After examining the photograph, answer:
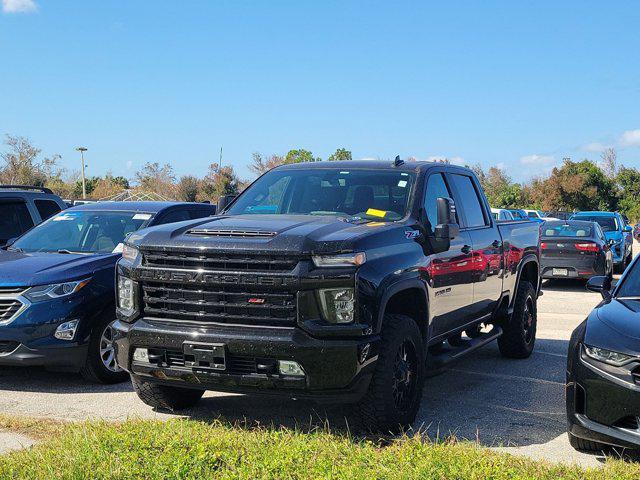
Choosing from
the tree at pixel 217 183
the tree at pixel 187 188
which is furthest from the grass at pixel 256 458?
the tree at pixel 187 188

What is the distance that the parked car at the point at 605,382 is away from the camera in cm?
482

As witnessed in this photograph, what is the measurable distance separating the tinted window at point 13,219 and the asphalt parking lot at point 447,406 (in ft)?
9.17

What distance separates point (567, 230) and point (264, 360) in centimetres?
1370

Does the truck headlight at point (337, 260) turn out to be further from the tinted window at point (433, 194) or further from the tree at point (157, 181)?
the tree at point (157, 181)

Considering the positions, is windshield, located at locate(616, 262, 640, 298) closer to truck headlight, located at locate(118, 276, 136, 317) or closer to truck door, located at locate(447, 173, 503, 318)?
truck door, located at locate(447, 173, 503, 318)

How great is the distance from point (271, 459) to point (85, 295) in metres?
3.18

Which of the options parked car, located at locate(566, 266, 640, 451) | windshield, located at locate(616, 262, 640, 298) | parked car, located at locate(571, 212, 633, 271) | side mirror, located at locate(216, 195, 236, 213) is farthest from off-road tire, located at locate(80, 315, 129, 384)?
parked car, located at locate(571, 212, 633, 271)

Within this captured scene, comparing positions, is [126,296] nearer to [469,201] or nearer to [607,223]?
[469,201]

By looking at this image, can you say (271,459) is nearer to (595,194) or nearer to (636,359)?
(636,359)

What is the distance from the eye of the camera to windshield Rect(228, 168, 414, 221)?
6309 mm

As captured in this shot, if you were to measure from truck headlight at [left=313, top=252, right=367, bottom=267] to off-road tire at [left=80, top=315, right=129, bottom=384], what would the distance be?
3.03 metres

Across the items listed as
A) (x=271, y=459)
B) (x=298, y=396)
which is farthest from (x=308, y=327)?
(x=271, y=459)

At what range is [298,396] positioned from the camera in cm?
506

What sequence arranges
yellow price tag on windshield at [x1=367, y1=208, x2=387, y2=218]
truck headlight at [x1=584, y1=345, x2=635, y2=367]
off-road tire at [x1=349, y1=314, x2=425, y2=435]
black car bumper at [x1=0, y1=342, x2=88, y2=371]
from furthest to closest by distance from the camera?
black car bumper at [x1=0, y1=342, x2=88, y2=371] → yellow price tag on windshield at [x1=367, y1=208, x2=387, y2=218] → off-road tire at [x1=349, y1=314, x2=425, y2=435] → truck headlight at [x1=584, y1=345, x2=635, y2=367]
